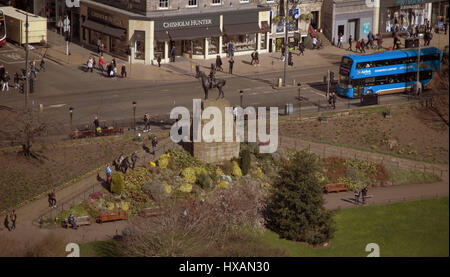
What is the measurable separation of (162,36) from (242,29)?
9471 millimetres

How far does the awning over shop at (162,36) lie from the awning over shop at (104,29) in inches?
145

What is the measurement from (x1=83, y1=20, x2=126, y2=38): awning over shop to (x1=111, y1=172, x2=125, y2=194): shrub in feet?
98.8

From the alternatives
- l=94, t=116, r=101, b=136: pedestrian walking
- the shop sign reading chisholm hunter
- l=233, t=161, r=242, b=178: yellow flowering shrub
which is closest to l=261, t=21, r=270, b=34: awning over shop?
the shop sign reading chisholm hunter

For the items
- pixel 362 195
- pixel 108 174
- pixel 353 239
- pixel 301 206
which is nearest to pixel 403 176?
pixel 362 195

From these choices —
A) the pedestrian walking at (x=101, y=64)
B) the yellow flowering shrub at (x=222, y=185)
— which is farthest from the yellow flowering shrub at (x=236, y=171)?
the pedestrian walking at (x=101, y=64)

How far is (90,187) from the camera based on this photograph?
185 ft

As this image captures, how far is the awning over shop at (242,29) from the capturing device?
282ft

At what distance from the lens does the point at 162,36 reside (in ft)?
268

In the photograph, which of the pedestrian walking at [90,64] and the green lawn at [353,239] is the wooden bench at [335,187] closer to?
the green lawn at [353,239]

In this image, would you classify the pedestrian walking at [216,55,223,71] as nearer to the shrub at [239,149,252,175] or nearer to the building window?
the building window

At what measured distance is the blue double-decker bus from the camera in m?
74.4

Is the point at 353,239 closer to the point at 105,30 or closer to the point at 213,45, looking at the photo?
the point at 213,45
